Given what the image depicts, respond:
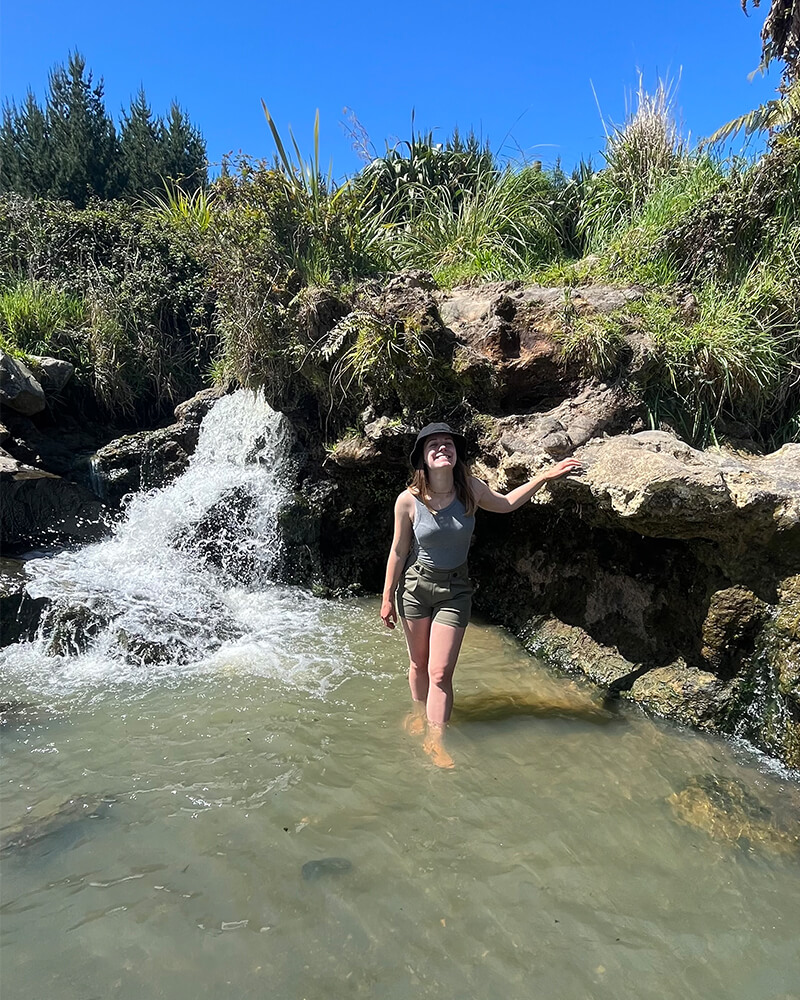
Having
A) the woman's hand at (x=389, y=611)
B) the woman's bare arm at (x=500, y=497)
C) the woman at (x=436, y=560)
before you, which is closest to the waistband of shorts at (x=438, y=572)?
the woman at (x=436, y=560)

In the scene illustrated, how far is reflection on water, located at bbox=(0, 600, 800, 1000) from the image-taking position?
2.14 m

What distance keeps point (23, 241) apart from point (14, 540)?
7050 mm

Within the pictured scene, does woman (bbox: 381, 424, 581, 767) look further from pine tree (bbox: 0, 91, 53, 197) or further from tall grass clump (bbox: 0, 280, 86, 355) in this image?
pine tree (bbox: 0, 91, 53, 197)

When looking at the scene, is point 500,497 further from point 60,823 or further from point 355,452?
point 60,823

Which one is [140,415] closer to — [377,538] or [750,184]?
[377,538]

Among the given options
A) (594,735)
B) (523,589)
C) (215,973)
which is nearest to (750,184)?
(523,589)

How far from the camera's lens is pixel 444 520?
352cm

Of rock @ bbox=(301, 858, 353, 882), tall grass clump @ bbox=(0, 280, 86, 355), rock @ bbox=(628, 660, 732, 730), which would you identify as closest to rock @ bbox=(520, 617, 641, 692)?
rock @ bbox=(628, 660, 732, 730)

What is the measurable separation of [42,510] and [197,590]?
263 cm

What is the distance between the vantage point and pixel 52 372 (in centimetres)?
849

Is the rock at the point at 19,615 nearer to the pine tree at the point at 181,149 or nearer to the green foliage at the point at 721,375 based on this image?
the green foliage at the point at 721,375

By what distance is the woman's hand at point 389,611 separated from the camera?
3.65m

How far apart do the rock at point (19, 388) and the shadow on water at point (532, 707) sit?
6.69m

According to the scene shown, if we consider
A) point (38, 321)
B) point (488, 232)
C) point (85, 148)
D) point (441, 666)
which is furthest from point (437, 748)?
point (85, 148)
